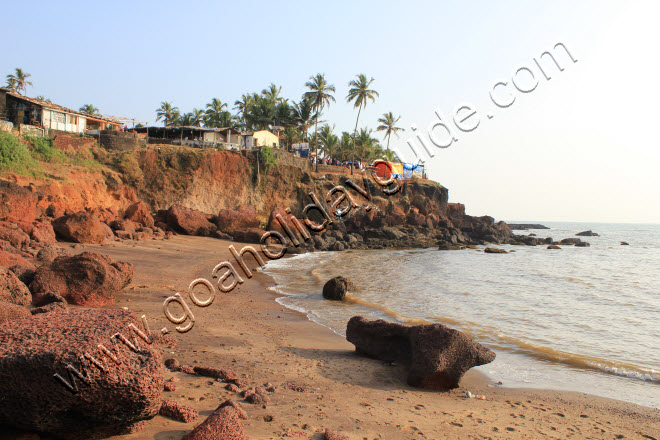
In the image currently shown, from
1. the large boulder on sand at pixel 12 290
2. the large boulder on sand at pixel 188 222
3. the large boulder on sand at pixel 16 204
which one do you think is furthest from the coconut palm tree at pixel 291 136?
the large boulder on sand at pixel 12 290

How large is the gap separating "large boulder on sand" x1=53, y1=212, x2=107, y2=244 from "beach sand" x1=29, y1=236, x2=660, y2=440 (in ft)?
28.3

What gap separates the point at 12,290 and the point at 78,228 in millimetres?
10635

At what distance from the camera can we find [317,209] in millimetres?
46031

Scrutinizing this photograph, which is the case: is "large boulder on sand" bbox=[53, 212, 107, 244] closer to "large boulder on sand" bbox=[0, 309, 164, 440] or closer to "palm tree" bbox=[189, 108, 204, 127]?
"large boulder on sand" bbox=[0, 309, 164, 440]

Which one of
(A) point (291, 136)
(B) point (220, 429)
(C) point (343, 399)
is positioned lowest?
(C) point (343, 399)

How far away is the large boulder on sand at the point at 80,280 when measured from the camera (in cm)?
840

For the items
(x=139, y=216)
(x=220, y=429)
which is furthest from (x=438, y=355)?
(x=139, y=216)

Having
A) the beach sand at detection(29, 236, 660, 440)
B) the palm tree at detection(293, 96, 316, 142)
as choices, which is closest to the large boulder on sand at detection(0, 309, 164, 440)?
the beach sand at detection(29, 236, 660, 440)

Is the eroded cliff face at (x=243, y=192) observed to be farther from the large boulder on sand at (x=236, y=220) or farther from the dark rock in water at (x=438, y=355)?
the dark rock in water at (x=438, y=355)

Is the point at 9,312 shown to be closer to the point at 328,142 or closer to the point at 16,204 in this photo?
the point at 16,204

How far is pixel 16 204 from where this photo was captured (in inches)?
643

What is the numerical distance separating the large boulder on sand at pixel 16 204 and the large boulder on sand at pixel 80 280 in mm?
9393

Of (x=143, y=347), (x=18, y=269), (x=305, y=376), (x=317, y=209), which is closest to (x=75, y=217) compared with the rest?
(x=18, y=269)

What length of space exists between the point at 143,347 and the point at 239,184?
37.0 meters
